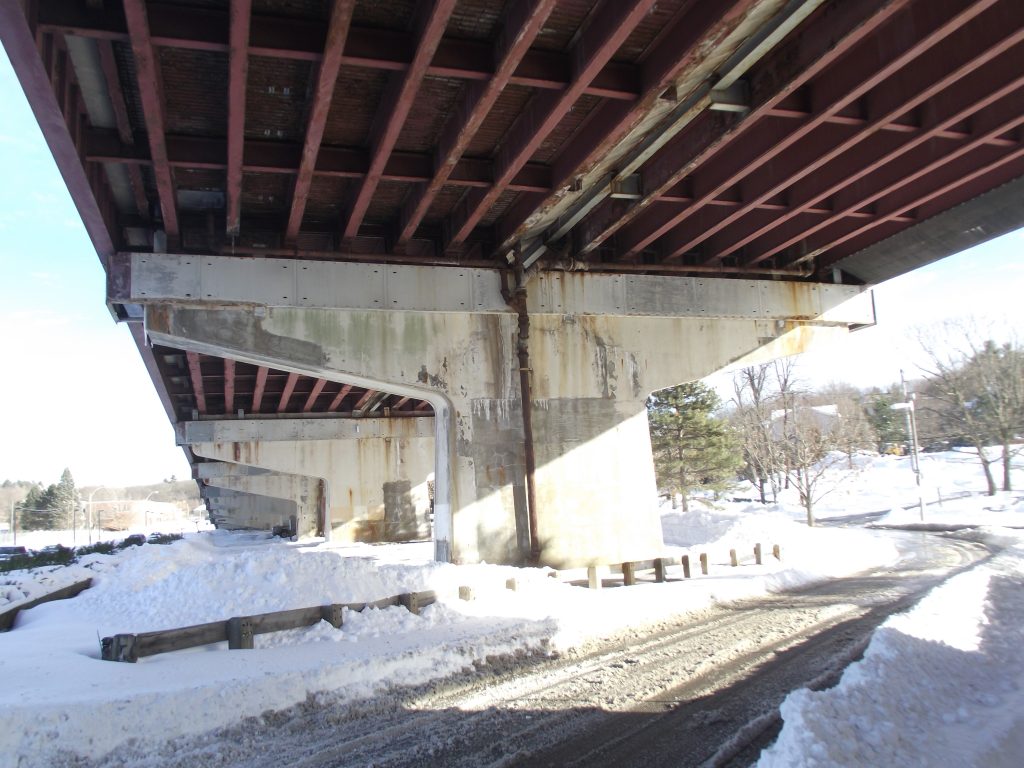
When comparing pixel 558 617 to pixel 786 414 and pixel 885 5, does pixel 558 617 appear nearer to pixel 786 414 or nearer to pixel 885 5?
pixel 885 5

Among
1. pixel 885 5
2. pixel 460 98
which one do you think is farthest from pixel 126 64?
pixel 885 5

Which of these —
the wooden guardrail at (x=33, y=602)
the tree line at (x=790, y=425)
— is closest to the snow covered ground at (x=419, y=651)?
the wooden guardrail at (x=33, y=602)

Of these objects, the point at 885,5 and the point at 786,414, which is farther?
the point at 786,414

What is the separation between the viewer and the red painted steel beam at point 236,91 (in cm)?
519

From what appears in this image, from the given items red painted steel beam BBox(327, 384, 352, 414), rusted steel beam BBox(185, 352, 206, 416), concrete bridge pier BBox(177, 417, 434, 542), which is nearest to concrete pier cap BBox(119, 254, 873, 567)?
rusted steel beam BBox(185, 352, 206, 416)

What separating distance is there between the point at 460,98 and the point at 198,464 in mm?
31205

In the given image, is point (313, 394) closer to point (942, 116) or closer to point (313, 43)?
point (313, 43)

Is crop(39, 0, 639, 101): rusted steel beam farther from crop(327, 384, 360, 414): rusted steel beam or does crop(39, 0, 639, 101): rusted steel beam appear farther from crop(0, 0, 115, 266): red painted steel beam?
crop(327, 384, 360, 414): rusted steel beam

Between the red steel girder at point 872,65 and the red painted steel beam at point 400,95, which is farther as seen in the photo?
the red steel girder at point 872,65

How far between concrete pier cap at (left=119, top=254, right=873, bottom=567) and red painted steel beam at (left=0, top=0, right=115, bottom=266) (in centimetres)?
169

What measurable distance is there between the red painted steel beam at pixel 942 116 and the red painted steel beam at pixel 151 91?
7.05 metres

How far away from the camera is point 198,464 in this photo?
34219 millimetres

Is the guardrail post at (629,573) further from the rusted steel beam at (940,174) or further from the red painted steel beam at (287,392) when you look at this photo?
the red painted steel beam at (287,392)

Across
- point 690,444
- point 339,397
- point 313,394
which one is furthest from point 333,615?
point 690,444
